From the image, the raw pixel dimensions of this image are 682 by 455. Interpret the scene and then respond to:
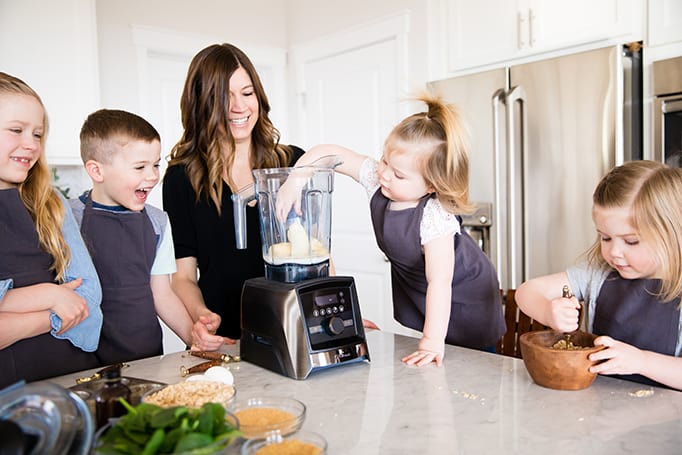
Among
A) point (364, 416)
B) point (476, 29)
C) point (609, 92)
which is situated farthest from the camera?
point (476, 29)

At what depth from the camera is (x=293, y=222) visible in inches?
53.2

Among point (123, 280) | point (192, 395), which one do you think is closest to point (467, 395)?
point (192, 395)

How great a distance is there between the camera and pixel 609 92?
7.68ft

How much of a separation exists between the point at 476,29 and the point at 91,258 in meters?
2.14

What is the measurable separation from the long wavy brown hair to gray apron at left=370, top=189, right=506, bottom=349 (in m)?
0.49

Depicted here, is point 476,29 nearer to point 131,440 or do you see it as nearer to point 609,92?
point 609,92

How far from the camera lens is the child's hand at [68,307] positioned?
1223 millimetres

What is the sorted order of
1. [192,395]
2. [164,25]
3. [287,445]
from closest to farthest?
[287,445], [192,395], [164,25]

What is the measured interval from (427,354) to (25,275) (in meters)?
0.88

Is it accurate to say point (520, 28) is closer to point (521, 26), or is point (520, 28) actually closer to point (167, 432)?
point (521, 26)

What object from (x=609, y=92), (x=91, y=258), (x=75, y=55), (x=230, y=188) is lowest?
(x=91, y=258)

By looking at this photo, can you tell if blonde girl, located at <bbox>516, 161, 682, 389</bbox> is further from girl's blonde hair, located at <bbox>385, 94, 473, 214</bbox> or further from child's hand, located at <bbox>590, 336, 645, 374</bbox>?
girl's blonde hair, located at <bbox>385, 94, 473, 214</bbox>

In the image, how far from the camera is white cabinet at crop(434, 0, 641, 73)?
2400mm

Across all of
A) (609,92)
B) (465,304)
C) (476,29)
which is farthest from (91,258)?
(476,29)
